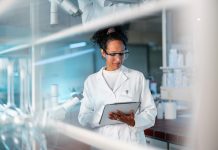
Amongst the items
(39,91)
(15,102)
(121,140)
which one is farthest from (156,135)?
(15,102)

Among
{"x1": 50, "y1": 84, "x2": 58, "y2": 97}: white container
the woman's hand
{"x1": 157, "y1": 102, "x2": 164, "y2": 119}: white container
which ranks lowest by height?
{"x1": 157, "y1": 102, "x2": 164, "y2": 119}: white container

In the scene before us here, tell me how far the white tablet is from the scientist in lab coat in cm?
3

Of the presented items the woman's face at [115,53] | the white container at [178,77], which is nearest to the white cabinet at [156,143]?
the woman's face at [115,53]

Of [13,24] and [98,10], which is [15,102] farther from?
[98,10]

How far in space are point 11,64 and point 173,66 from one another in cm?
121

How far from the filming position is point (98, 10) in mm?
1574

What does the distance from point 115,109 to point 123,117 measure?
0.06 meters

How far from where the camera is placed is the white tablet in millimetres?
1370

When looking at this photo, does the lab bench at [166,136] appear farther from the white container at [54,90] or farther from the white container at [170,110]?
the white container at [54,90]

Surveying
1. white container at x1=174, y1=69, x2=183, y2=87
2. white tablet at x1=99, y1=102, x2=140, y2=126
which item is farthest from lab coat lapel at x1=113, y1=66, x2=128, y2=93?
white container at x1=174, y1=69, x2=183, y2=87

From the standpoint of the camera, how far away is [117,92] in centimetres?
147

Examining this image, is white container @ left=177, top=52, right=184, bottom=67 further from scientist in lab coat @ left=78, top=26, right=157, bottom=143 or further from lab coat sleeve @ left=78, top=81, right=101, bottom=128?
lab coat sleeve @ left=78, top=81, right=101, bottom=128

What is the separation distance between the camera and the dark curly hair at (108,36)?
1.46m

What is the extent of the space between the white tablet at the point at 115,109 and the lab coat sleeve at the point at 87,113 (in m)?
0.07
